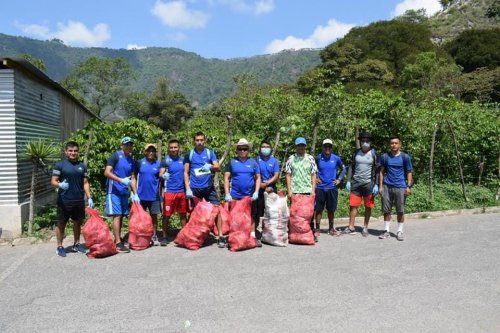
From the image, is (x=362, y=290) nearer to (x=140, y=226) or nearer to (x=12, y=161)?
(x=140, y=226)

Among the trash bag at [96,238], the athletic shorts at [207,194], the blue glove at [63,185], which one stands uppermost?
the blue glove at [63,185]

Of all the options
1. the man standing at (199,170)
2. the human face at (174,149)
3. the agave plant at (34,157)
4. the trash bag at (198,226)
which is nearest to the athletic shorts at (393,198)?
the man standing at (199,170)

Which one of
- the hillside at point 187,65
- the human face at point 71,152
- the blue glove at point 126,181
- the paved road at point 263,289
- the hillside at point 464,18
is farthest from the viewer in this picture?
the hillside at point 187,65

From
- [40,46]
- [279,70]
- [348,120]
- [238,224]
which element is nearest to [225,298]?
[238,224]

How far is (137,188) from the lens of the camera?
Answer: 6.62 metres

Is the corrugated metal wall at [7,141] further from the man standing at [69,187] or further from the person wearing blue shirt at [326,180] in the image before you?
the person wearing blue shirt at [326,180]

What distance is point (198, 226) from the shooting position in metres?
6.49

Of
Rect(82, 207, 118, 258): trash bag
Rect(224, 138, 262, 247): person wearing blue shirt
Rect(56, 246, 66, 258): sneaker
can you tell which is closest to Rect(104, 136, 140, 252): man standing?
Rect(82, 207, 118, 258): trash bag

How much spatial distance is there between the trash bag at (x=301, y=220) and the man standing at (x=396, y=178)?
143 cm

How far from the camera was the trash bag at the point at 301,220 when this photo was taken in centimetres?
670

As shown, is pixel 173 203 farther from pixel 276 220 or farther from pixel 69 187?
pixel 276 220

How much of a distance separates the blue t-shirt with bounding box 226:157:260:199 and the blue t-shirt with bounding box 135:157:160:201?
3.86 ft

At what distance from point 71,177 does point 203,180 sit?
6.45ft

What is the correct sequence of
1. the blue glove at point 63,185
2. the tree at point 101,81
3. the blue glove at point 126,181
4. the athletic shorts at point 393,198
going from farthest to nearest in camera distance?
the tree at point 101,81, the athletic shorts at point 393,198, the blue glove at point 126,181, the blue glove at point 63,185
